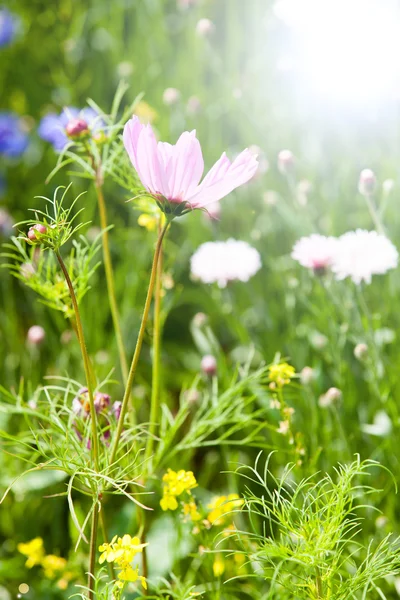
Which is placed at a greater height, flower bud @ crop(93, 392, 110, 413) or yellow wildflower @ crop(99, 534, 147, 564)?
flower bud @ crop(93, 392, 110, 413)

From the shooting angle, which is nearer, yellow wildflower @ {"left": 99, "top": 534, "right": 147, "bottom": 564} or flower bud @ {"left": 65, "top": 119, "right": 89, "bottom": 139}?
yellow wildflower @ {"left": 99, "top": 534, "right": 147, "bottom": 564}

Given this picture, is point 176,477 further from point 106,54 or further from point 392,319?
point 106,54

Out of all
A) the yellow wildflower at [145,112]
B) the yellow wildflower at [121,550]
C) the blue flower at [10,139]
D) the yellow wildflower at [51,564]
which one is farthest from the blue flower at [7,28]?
the yellow wildflower at [121,550]

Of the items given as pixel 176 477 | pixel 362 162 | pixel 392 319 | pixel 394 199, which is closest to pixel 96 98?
pixel 362 162

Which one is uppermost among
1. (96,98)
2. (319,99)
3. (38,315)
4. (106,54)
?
(106,54)

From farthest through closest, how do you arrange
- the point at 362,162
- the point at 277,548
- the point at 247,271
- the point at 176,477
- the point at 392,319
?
the point at 362,162 → the point at 392,319 → the point at 247,271 → the point at 176,477 → the point at 277,548

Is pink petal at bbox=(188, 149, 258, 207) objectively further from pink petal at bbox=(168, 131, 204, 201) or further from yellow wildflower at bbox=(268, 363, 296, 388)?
yellow wildflower at bbox=(268, 363, 296, 388)

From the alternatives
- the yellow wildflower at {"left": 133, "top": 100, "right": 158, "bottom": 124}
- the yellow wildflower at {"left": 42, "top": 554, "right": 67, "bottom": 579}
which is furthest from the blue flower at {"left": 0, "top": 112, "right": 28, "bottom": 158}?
the yellow wildflower at {"left": 42, "top": 554, "right": 67, "bottom": 579}
